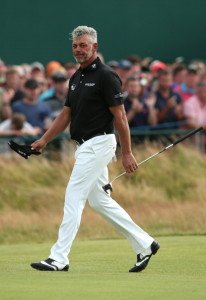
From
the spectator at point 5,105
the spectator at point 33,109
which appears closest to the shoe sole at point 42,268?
the spectator at point 33,109

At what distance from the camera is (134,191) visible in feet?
65.0

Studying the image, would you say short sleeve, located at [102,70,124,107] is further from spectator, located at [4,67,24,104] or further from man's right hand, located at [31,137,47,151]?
spectator, located at [4,67,24,104]

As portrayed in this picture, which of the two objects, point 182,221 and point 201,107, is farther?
point 201,107

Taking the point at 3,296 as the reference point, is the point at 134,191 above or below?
below

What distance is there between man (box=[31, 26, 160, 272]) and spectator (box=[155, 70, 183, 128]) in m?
9.82

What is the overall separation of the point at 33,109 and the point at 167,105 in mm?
2557

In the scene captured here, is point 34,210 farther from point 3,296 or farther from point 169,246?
point 3,296

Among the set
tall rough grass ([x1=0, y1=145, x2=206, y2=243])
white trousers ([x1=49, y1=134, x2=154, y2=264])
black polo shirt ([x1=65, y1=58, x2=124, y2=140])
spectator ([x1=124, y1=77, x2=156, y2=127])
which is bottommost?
tall rough grass ([x1=0, y1=145, x2=206, y2=243])

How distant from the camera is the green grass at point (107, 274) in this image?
9711mm

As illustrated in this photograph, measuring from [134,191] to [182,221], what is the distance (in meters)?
1.73

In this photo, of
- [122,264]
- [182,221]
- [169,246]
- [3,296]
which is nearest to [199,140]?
[182,221]

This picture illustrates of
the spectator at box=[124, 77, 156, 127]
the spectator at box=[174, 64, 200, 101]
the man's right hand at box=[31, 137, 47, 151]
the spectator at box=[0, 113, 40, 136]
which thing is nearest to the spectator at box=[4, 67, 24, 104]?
the spectator at box=[124, 77, 156, 127]

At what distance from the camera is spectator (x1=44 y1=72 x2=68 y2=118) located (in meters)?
21.2

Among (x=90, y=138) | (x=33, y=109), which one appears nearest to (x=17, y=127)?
(x=33, y=109)
